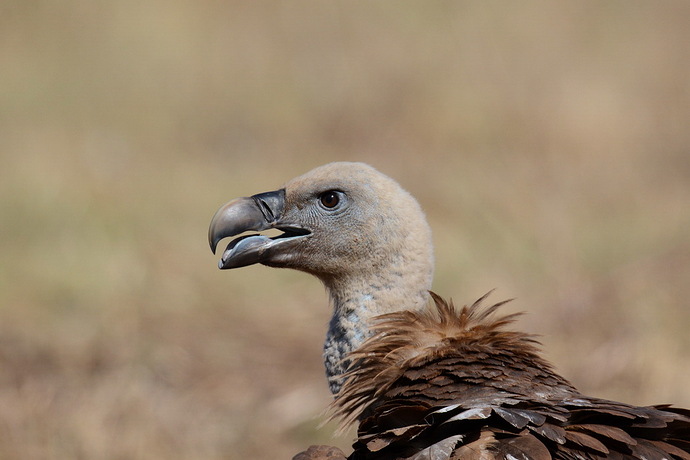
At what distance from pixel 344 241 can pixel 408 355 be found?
801mm

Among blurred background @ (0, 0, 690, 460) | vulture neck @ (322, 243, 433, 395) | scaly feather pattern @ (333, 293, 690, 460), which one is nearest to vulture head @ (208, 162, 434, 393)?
vulture neck @ (322, 243, 433, 395)

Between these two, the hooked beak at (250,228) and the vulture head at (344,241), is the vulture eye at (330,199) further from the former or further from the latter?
the hooked beak at (250,228)

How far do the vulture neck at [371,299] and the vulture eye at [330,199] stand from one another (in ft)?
1.08

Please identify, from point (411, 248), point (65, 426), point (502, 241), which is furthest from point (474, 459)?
point (502, 241)

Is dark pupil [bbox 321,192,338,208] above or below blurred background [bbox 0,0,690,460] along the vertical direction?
below

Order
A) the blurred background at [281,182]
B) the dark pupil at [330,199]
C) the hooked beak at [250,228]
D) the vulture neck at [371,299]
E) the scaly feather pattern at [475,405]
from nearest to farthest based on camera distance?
1. the scaly feather pattern at [475,405]
2. the vulture neck at [371,299]
3. the hooked beak at [250,228]
4. the dark pupil at [330,199]
5. the blurred background at [281,182]

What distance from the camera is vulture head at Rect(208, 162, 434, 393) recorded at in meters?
4.27

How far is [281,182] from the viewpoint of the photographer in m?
11.8

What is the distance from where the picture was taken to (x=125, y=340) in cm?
789

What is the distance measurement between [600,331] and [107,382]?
3849mm

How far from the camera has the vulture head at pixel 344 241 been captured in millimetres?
4266

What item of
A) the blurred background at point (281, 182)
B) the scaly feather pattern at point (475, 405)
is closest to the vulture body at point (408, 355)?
the scaly feather pattern at point (475, 405)

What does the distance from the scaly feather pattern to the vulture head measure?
0.24 meters

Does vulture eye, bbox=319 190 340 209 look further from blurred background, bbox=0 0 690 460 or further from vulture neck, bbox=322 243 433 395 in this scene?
blurred background, bbox=0 0 690 460
